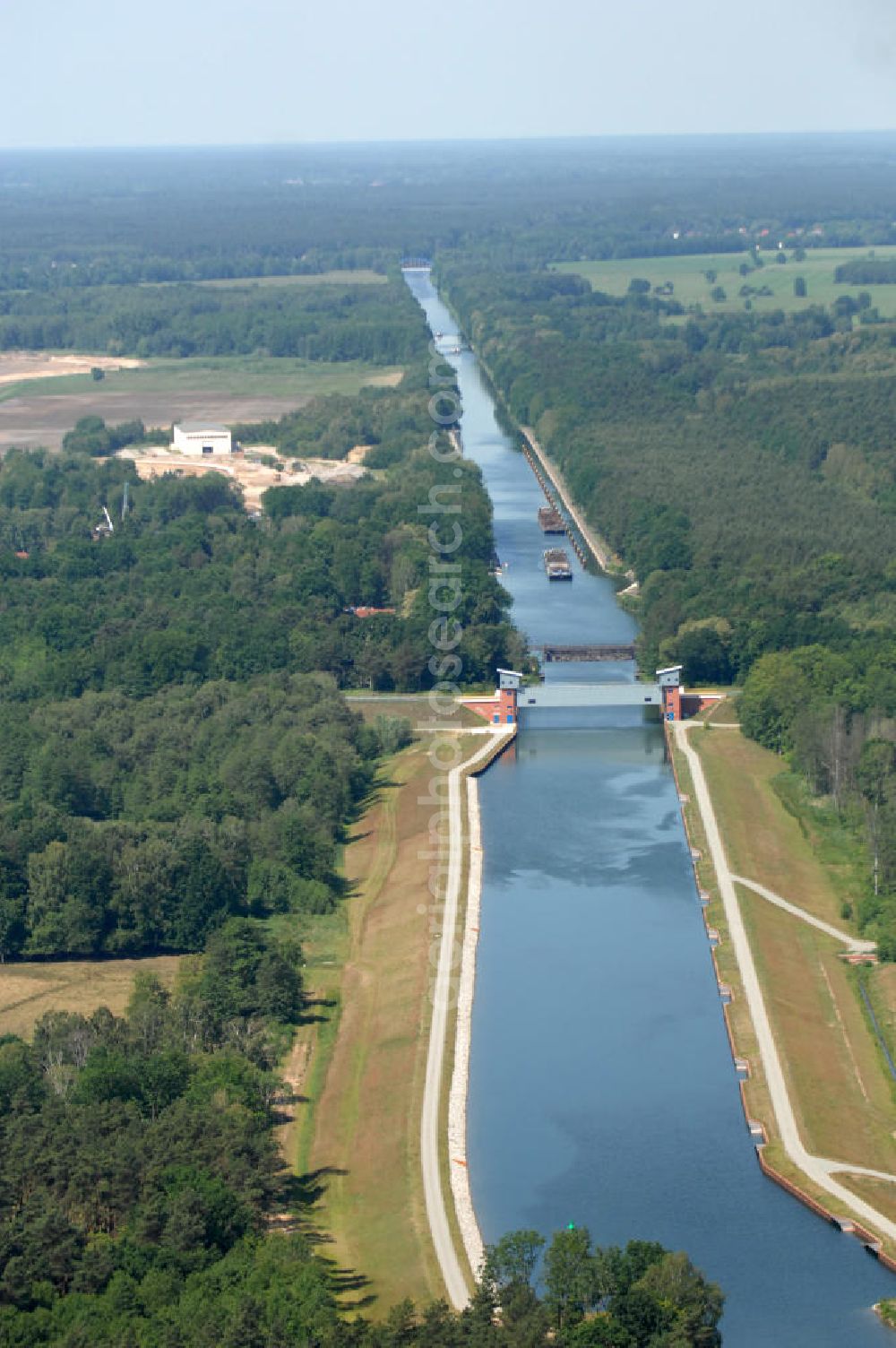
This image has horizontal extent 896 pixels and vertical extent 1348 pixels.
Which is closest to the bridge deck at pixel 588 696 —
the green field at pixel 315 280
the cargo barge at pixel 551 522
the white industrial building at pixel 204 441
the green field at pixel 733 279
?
the cargo barge at pixel 551 522

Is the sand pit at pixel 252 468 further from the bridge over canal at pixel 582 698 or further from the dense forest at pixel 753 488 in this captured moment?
the bridge over canal at pixel 582 698

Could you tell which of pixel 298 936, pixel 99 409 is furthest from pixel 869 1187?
pixel 99 409

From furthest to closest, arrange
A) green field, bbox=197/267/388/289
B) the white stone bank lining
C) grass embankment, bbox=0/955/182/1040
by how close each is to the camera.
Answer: green field, bbox=197/267/388/289 < grass embankment, bbox=0/955/182/1040 < the white stone bank lining

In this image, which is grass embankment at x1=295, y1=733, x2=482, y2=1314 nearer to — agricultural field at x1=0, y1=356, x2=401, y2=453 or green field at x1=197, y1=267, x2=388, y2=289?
agricultural field at x1=0, y1=356, x2=401, y2=453

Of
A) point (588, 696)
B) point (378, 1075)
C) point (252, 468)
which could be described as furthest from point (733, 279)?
point (378, 1075)

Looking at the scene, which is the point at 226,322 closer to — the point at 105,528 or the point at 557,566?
the point at 105,528

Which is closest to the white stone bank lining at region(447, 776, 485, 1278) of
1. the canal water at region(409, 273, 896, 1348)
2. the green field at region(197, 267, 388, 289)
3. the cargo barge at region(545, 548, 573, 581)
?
the canal water at region(409, 273, 896, 1348)
